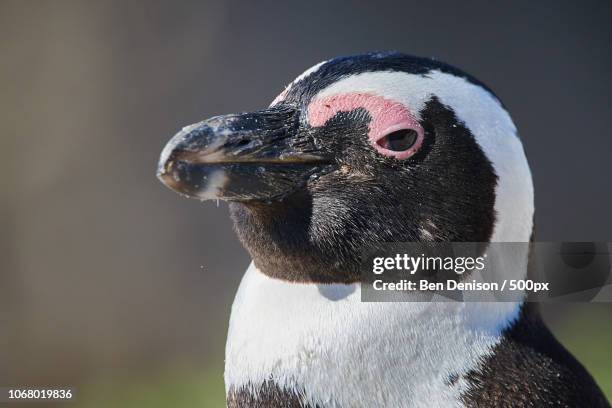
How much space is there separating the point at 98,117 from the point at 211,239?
74 centimetres

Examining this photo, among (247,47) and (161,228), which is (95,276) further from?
(247,47)

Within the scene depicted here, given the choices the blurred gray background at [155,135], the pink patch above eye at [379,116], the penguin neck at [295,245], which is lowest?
the penguin neck at [295,245]

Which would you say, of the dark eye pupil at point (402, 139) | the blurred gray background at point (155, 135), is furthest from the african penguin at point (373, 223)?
the blurred gray background at point (155, 135)

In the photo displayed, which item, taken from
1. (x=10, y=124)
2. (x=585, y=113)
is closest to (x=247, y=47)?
(x=10, y=124)

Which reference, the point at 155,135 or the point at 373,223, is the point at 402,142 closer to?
the point at 373,223

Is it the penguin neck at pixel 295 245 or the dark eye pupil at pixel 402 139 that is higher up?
the dark eye pupil at pixel 402 139

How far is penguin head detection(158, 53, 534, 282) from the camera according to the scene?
1192 mm

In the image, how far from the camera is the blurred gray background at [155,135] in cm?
397

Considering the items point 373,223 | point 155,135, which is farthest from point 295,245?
point 155,135

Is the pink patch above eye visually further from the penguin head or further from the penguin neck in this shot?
the penguin neck

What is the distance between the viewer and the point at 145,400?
Result: 3521 millimetres

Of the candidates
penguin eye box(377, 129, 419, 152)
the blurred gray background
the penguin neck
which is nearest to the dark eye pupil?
penguin eye box(377, 129, 419, 152)

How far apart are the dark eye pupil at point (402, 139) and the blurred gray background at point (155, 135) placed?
2.74 m

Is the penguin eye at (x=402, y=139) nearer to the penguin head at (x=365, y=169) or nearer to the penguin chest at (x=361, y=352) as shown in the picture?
the penguin head at (x=365, y=169)
